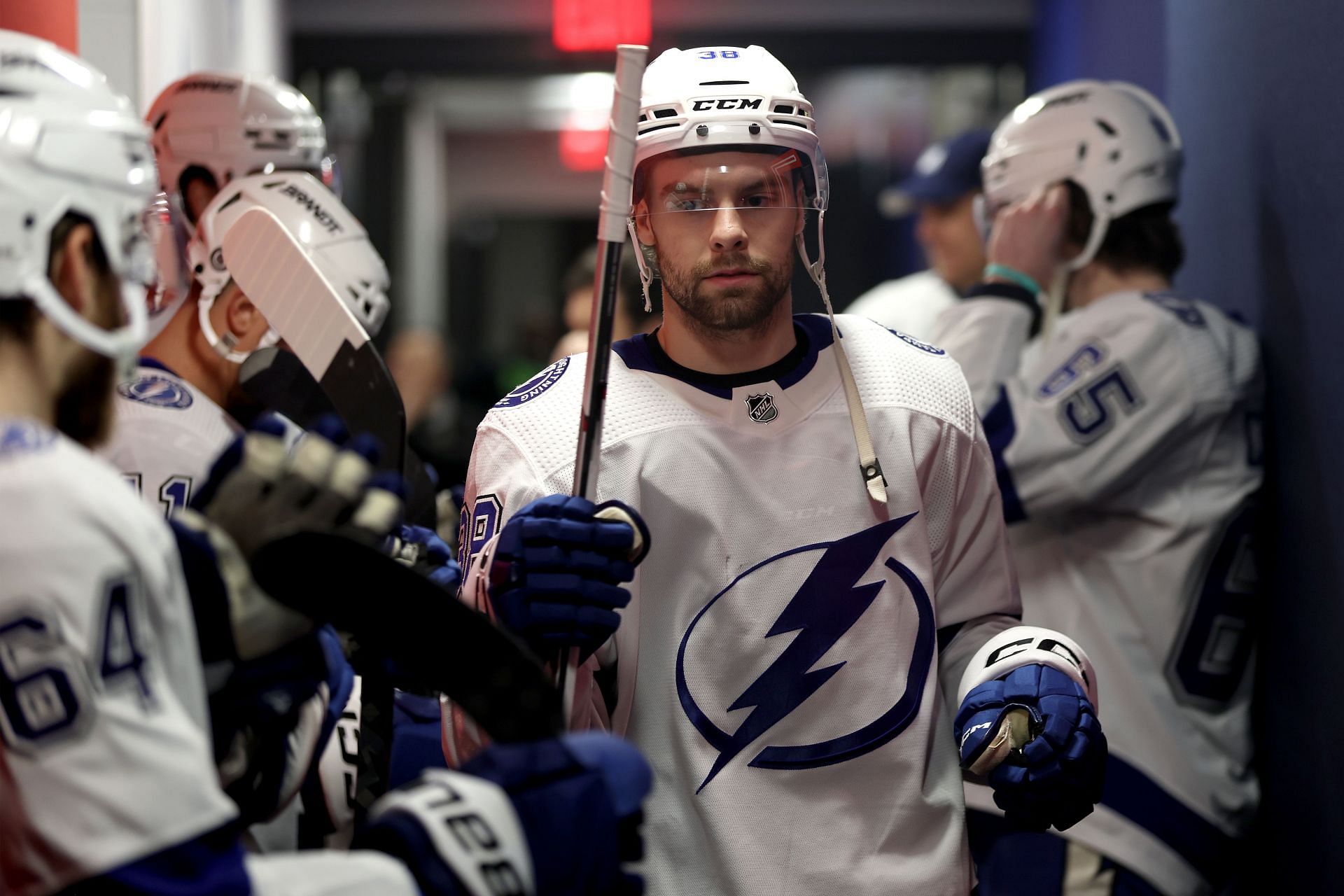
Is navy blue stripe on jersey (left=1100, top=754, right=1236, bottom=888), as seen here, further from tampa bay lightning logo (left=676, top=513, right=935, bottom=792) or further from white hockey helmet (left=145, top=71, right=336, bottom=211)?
white hockey helmet (left=145, top=71, right=336, bottom=211)

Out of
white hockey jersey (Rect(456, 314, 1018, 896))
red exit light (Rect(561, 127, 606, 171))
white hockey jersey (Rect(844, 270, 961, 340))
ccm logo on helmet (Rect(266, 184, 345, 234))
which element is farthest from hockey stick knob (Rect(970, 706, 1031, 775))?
red exit light (Rect(561, 127, 606, 171))

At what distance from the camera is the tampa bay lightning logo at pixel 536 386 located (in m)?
2.02

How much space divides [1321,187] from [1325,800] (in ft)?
A: 3.27

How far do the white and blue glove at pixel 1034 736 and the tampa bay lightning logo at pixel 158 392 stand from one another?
1204 millimetres

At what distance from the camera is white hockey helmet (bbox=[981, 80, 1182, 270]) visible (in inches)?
119

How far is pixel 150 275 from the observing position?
1.35 meters

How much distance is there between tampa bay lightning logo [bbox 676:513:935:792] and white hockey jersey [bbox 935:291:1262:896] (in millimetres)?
858

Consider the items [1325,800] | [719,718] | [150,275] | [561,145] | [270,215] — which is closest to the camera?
[150,275]

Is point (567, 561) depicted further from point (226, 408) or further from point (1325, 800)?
point (1325, 800)

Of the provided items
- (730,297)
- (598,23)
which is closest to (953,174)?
(598,23)

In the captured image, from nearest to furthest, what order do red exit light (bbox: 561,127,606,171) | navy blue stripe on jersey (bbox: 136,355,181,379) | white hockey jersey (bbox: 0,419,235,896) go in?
white hockey jersey (bbox: 0,419,235,896), navy blue stripe on jersey (bbox: 136,355,181,379), red exit light (bbox: 561,127,606,171)

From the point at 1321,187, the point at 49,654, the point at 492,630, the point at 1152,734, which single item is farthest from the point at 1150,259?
the point at 49,654

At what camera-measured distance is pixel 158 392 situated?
88.0 inches

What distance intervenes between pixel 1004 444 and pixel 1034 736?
3.35 ft
